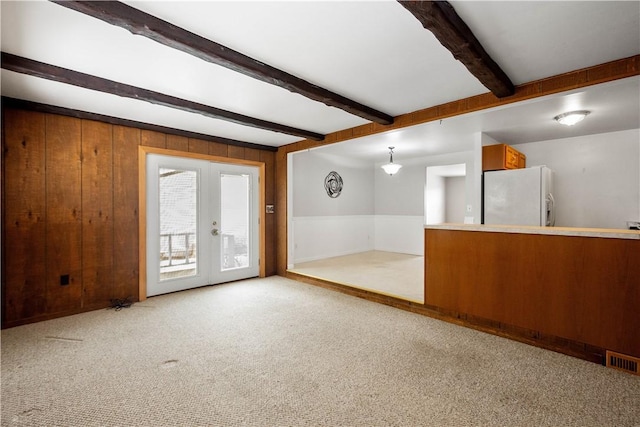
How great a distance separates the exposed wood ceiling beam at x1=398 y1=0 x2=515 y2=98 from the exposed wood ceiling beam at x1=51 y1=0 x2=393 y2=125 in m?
1.26

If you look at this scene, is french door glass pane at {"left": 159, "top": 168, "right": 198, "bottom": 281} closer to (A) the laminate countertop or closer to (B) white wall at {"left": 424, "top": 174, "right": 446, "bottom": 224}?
(A) the laminate countertop

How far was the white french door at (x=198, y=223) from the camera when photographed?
13.8ft

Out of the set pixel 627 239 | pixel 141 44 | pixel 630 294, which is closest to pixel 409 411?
pixel 630 294

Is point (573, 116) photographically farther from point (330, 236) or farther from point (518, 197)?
point (330, 236)

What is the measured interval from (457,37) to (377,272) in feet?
13.6

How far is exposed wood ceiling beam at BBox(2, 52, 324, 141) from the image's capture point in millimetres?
2332

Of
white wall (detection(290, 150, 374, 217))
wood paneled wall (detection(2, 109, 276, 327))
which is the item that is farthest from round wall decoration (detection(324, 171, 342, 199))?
wood paneled wall (detection(2, 109, 276, 327))

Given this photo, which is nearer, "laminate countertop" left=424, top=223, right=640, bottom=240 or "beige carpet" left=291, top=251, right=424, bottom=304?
"laminate countertop" left=424, top=223, right=640, bottom=240

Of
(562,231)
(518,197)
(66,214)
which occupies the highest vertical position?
(518,197)

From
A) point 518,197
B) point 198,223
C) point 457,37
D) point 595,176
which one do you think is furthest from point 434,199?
point 457,37

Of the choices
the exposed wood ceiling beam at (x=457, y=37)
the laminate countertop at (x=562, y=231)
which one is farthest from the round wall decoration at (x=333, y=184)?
the exposed wood ceiling beam at (x=457, y=37)

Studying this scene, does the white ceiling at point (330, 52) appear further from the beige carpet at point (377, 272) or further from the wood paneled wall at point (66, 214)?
the beige carpet at point (377, 272)

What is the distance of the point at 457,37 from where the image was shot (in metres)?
1.92

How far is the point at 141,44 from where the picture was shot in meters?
2.15
